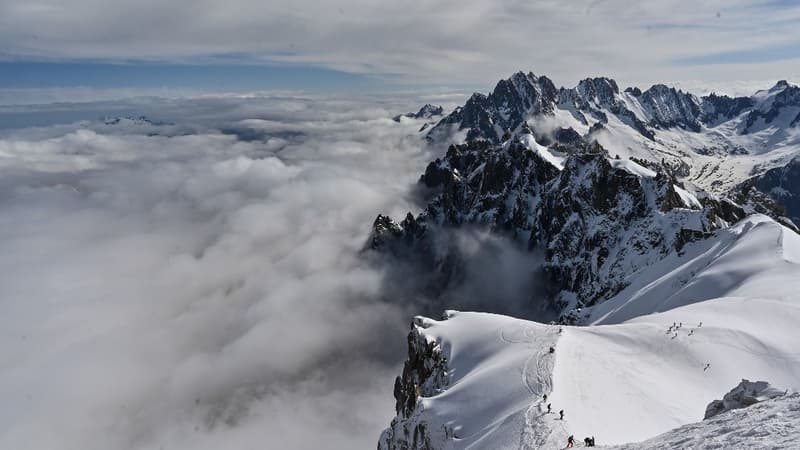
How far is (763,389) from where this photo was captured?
90.8 ft

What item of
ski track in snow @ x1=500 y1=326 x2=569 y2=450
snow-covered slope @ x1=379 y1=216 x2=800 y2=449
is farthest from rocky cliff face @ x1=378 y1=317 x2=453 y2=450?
ski track in snow @ x1=500 y1=326 x2=569 y2=450

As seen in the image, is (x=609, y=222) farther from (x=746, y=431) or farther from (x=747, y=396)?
(x=746, y=431)

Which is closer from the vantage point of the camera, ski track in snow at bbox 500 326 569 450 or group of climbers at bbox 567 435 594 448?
group of climbers at bbox 567 435 594 448

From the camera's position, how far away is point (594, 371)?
A: 1633 inches

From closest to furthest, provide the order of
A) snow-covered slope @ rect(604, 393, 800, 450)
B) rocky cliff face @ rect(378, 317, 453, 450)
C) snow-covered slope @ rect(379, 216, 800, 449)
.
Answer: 1. snow-covered slope @ rect(604, 393, 800, 450)
2. snow-covered slope @ rect(379, 216, 800, 449)
3. rocky cliff face @ rect(378, 317, 453, 450)

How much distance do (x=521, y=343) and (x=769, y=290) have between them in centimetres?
4059

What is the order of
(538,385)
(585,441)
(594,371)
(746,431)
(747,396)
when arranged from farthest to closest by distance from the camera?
(594,371) → (538,385) → (585,441) → (747,396) → (746,431)

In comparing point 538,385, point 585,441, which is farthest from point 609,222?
point 585,441

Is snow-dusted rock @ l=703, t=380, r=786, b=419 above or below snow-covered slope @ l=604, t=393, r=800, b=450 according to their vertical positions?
below

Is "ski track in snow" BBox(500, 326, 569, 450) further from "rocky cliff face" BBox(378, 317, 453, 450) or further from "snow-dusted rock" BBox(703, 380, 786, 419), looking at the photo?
"snow-dusted rock" BBox(703, 380, 786, 419)

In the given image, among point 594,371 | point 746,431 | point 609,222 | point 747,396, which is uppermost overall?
point 746,431

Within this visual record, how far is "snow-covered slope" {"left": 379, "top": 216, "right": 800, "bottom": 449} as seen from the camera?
34.1 m

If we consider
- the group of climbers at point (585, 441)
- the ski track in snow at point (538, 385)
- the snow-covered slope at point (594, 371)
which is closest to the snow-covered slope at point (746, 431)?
the snow-covered slope at point (594, 371)

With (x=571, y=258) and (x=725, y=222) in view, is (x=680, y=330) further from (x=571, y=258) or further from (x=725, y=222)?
(x=571, y=258)
